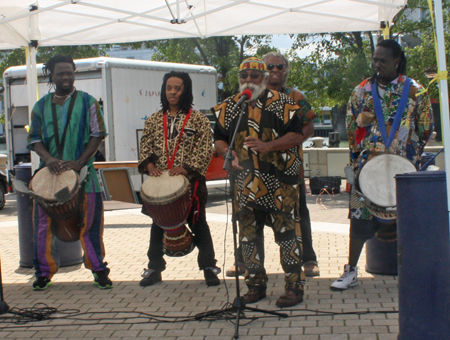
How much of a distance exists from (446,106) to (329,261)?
3.42 m

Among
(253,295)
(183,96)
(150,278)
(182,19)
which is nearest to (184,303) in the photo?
(253,295)

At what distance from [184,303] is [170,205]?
0.81 m

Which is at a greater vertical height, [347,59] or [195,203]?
[347,59]

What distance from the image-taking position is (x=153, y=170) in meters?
5.31

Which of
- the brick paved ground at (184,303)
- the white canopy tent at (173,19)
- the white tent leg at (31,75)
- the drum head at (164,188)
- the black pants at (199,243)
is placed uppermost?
the white canopy tent at (173,19)

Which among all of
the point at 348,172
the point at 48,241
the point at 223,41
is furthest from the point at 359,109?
the point at 223,41

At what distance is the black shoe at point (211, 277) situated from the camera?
5.48 m

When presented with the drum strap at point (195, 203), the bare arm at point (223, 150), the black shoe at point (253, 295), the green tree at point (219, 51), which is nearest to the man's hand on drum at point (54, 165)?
the drum strap at point (195, 203)

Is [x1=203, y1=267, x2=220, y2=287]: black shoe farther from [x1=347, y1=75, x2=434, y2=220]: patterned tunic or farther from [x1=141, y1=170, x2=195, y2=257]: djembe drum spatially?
[x1=347, y1=75, x2=434, y2=220]: patterned tunic

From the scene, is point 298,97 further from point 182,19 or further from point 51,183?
point 182,19

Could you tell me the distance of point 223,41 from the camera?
956 inches

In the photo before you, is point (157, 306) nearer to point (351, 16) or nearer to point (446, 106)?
point (446, 106)

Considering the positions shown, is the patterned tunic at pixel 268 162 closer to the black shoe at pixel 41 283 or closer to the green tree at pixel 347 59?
the black shoe at pixel 41 283

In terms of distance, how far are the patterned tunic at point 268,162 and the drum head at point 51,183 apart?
4.90ft
